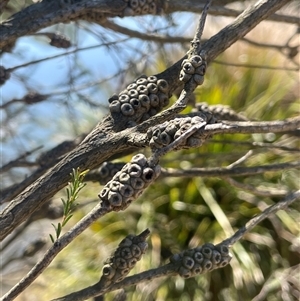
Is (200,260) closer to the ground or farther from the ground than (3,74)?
closer to the ground

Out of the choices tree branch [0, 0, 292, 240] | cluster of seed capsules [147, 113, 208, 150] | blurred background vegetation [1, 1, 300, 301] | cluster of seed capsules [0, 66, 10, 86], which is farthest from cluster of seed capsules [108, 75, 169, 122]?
blurred background vegetation [1, 1, 300, 301]

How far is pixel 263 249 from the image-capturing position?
233 centimetres

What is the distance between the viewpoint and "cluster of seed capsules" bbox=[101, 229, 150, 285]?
0.70 metres

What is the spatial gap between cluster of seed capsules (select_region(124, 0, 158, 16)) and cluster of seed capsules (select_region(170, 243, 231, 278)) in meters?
0.43

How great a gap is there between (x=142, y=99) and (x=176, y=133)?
176 mm

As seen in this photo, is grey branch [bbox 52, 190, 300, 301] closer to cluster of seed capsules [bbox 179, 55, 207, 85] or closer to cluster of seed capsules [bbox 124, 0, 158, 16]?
cluster of seed capsules [bbox 179, 55, 207, 85]

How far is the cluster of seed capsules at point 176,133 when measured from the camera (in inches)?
23.4

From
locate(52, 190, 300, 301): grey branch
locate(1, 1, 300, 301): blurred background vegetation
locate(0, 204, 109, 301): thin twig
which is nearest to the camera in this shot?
locate(0, 204, 109, 301): thin twig

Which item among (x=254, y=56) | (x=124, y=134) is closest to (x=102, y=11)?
(x=124, y=134)

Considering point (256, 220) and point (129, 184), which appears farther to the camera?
point (256, 220)

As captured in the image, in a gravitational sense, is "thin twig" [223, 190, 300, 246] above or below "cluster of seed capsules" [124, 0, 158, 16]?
below

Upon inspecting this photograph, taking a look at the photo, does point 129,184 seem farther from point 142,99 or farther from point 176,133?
point 142,99

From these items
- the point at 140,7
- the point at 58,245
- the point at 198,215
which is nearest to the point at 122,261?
the point at 58,245

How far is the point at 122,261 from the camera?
0.70 m
